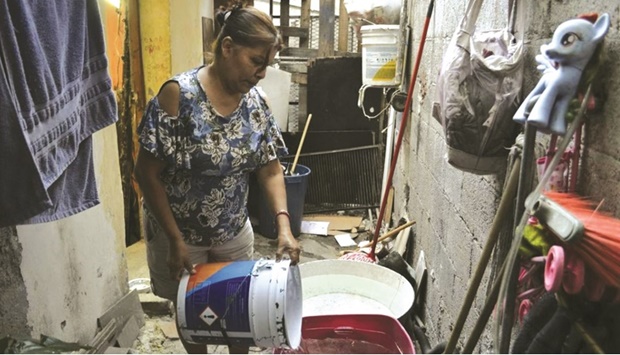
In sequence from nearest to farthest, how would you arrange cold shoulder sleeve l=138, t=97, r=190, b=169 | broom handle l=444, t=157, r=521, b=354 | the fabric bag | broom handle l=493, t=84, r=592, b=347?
broom handle l=493, t=84, r=592, b=347 → broom handle l=444, t=157, r=521, b=354 → the fabric bag → cold shoulder sleeve l=138, t=97, r=190, b=169

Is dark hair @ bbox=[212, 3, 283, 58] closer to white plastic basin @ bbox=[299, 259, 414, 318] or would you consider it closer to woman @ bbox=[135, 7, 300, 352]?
woman @ bbox=[135, 7, 300, 352]

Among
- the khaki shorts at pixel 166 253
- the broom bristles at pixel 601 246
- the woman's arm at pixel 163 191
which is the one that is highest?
the broom bristles at pixel 601 246

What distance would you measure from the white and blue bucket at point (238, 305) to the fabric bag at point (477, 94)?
701 millimetres

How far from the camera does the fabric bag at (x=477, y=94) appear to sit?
1.31 meters

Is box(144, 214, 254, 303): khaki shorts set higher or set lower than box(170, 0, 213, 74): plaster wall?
lower

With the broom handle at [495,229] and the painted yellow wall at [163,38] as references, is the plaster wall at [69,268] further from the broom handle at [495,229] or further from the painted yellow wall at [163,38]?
the broom handle at [495,229]

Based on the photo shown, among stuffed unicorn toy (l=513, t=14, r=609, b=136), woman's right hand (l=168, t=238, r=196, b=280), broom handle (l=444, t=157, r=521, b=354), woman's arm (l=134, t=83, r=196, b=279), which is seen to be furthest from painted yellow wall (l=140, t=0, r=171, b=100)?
stuffed unicorn toy (l=513, t=14, r=609, b=136)

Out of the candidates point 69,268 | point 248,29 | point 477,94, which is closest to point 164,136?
point 248,29

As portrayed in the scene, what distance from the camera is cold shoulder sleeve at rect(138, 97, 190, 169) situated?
5.78 ft

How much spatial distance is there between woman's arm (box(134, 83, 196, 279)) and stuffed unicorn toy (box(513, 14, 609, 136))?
4.26ft

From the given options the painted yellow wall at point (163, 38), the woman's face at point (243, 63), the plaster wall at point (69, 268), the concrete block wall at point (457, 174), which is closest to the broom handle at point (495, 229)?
the concrete block wall at point (457, 174)

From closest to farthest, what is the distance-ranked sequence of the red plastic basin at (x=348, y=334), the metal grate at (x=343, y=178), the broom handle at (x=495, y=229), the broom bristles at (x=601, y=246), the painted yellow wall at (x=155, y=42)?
1. the broom bristles at (x=601, y=246)
2. the broom handle at (x=495, y=229)
3. the red plastic basin at (x=348, y=334)
4. the painted yellow wall at (x=155, y=42)
5. the metal grate at (x=343, y=178)

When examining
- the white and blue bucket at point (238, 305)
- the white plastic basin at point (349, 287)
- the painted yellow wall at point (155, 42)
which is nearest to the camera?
the white and blue bucket at point (238, 305)

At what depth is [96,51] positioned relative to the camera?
1.29m
